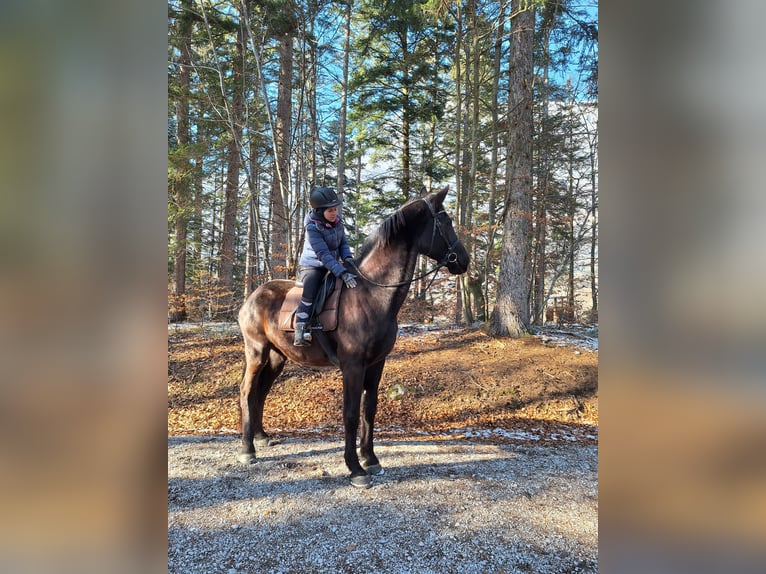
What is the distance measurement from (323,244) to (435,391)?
4084mm

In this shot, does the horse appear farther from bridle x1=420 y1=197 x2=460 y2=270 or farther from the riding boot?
the riding boot

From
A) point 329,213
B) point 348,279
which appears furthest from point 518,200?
point 348,279

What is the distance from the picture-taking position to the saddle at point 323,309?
11.1ft

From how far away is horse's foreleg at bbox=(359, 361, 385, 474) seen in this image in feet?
11.9

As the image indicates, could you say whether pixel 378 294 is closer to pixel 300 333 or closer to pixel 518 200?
pixel 300 333

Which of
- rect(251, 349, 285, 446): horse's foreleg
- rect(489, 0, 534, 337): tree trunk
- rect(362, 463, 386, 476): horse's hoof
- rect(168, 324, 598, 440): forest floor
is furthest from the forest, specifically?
rect(362, 463, 386, 476): horse's hoof

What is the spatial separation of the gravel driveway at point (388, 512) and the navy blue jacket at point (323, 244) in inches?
76.7

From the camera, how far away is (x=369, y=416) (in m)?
3.66

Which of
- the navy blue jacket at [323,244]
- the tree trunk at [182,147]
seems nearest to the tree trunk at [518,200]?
the navy blue jacket at [323,244]
